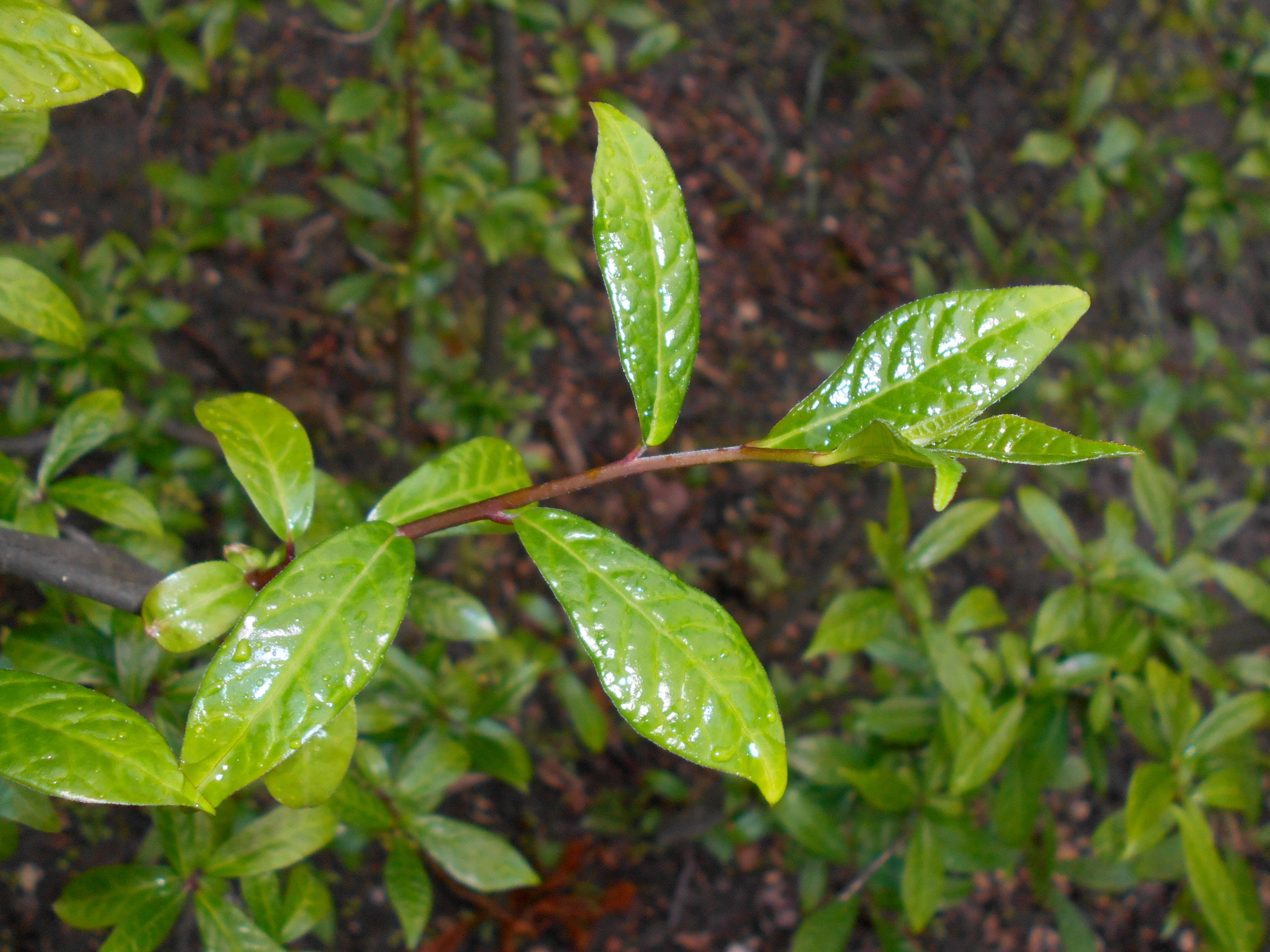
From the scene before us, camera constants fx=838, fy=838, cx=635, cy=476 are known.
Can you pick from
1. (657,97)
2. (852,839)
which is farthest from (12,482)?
(657,97)

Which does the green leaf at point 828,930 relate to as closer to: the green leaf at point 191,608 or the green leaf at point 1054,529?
the green leaf at point 1054,529

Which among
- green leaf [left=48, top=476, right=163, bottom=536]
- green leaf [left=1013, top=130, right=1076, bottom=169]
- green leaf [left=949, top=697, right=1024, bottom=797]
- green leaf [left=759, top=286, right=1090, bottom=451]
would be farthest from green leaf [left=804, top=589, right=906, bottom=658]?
green leaf [left=1013, top=130, right=1076, bottom=169]

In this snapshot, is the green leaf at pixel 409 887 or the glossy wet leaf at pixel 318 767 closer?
the glossy wet leaf at pixel 318 767

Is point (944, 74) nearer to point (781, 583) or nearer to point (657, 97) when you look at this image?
point (657, 97)

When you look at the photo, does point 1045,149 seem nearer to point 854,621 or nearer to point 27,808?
point 854,621

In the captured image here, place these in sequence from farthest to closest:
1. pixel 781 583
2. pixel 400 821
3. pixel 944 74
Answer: pixel 944 74 → pixel 781 583 → pixel 400 821

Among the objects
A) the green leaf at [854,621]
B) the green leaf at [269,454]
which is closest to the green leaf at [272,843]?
the green leaf at [269,454]
